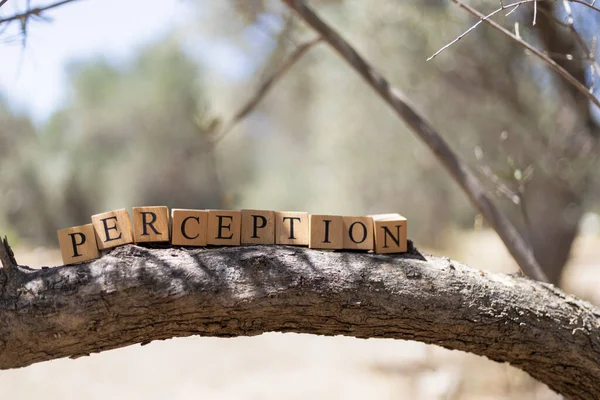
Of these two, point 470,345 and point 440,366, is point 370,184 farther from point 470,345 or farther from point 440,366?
point 470,345

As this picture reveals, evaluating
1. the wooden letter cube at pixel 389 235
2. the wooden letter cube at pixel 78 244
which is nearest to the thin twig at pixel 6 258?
the wooden letter cube at pixel 78 244

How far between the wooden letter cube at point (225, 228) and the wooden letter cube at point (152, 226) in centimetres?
11

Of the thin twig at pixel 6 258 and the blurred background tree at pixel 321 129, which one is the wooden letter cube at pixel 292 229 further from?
the blurred background tree at pixel 321 129

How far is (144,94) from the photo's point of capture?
11.7 m

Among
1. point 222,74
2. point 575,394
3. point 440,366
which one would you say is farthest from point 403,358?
point 222,74

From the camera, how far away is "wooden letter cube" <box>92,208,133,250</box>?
1.44 m

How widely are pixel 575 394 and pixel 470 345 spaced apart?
0.39 m

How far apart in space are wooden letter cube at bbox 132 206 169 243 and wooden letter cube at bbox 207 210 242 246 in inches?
4.4

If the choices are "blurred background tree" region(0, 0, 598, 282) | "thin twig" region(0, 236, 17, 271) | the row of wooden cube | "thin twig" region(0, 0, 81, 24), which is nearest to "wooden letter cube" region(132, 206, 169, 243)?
the row of wooden cube

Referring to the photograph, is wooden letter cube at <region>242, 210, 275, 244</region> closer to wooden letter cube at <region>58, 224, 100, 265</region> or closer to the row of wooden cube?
the row of wooden cube

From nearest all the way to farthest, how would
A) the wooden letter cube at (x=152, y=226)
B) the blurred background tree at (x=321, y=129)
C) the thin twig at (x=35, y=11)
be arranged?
the wooden letter cube at (x=152, y=226) → the thin twig at (x=35, y=11) → the blurred background tree at (x=321, y=129)

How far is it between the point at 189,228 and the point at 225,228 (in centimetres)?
9

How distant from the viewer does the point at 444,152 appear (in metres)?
2.47

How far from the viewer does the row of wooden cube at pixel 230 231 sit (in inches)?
56.7
